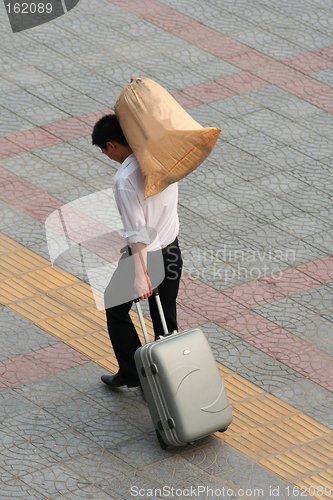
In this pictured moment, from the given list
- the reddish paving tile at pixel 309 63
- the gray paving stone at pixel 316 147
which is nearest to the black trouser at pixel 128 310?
the gray paving stone at pixel 316 147

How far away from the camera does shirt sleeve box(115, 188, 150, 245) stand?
427 centimetres

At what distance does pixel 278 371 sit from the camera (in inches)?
206

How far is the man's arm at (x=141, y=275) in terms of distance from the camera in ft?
14.4

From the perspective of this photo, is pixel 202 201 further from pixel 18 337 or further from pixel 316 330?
pixel 18 337

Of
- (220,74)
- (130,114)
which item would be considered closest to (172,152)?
(130,114)

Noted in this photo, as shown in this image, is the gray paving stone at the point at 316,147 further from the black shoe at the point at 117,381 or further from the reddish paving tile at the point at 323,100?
the black shoe at the point at 117,381

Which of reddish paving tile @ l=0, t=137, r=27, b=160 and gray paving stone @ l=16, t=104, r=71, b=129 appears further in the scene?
gray paving stone @ l=16, t=104, r=71, b=129

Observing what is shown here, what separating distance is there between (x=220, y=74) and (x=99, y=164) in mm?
2157

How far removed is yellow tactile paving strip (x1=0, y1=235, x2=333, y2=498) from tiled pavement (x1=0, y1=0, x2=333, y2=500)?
0.04 ft

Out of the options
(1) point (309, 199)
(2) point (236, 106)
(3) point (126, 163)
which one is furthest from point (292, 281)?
(2) point (236, 106)

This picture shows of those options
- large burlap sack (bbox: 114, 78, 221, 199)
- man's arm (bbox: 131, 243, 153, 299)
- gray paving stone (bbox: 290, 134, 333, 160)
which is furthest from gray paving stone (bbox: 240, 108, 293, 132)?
man's arm (bbox: 131, 243, 153, 299)

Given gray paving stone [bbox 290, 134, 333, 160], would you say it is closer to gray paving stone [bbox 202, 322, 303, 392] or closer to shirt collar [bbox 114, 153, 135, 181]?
gray paving stone [bbox 202, 322, 303, 392]

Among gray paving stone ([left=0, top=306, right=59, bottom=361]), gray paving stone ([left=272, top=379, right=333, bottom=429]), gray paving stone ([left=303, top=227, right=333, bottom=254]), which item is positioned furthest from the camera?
gray paving stone ([left=303, top=227, right=333, bottom=254])

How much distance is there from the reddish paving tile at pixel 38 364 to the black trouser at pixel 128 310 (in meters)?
0.48
